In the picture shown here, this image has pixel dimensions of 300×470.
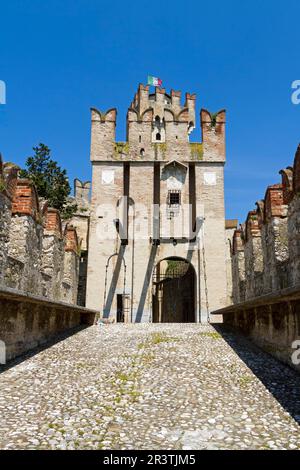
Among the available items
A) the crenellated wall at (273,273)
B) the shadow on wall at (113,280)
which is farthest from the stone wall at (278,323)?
the shadow on wall at (113,280)

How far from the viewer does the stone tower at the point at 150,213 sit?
Result: 19.5m

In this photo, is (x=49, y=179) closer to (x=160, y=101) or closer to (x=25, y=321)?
(x=25, y=321)

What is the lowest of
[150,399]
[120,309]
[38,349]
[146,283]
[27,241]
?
[150,399]

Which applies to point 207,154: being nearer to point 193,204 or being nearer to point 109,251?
point 193,204

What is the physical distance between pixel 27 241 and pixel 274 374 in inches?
285

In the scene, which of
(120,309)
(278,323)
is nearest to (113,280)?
(120,309)

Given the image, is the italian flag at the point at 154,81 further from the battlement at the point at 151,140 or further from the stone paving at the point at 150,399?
the stone paving at the point at 150,399

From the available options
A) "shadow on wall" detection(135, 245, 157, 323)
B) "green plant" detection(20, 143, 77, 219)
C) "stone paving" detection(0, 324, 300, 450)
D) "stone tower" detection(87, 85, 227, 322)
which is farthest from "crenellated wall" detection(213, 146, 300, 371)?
"green plant" detection(20, 143, 77, 219)

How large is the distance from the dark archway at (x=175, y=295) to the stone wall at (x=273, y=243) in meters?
6.86

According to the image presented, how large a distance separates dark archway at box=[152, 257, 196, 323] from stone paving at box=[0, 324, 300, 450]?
14.5 meters

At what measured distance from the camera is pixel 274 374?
244 inches

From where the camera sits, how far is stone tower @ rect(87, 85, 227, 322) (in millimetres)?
19453

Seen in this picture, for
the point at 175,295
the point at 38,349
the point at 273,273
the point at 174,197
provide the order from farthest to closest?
the point at 175,295, the point at 174,197, the point at 273,273, the point at 38,349
